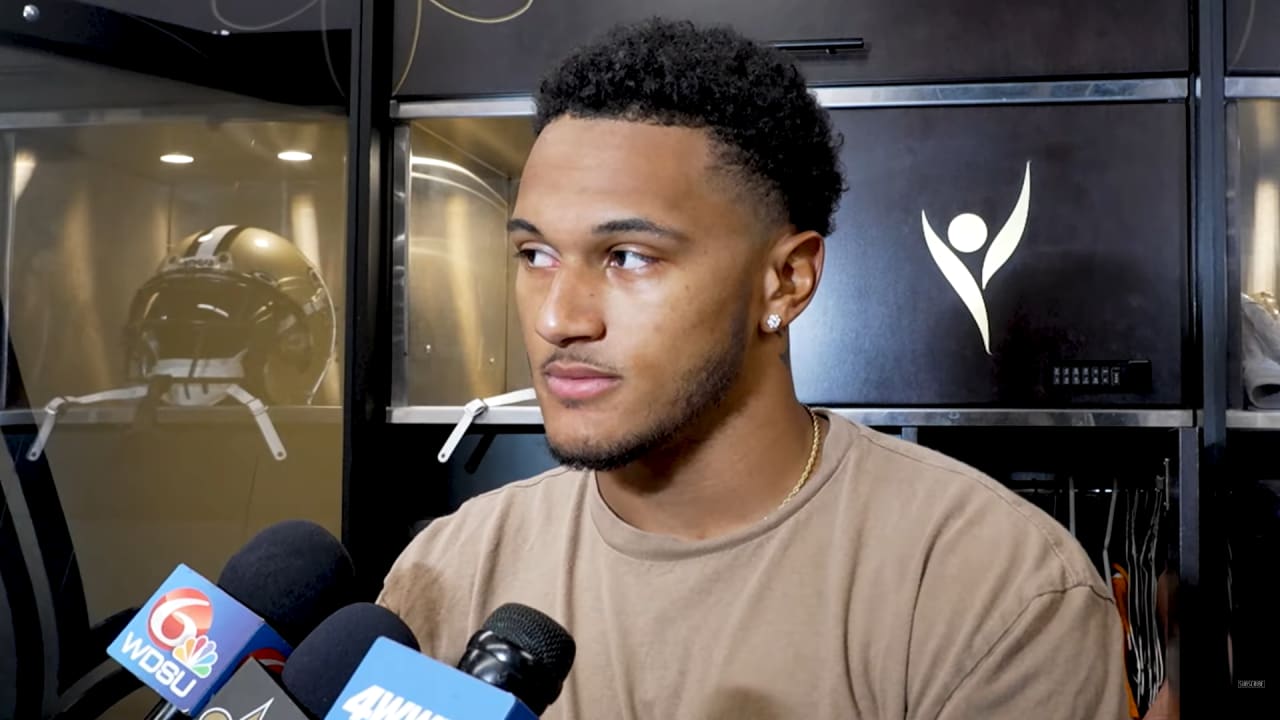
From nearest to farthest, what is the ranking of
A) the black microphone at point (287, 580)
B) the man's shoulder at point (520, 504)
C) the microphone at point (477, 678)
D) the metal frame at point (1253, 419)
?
the microphone at point (477, 678), the black microphone at point (287, 580), the man's shoulder at point (520, 504), the metal frame at point (1253, 419)

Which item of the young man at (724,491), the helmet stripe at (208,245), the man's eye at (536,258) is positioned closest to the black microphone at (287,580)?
the young man at (724,491)


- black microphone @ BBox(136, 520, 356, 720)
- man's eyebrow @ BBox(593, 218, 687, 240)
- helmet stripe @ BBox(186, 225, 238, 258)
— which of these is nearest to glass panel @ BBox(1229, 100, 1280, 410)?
man's eyebrow @ BBox(593, 218, 687, 240)

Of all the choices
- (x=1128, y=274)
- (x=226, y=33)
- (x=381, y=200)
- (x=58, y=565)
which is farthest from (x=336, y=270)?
(x=1128, y=274)

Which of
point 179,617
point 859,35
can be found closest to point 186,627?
point 179,617

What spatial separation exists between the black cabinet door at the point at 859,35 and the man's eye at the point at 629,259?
0.94m

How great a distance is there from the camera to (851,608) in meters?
0.86

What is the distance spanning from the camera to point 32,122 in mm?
1766

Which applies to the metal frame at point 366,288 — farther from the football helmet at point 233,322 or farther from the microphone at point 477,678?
the microphone at point 477,678

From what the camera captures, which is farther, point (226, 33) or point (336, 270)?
point (336, 270)

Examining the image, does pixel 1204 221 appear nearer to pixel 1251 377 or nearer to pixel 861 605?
pixel 1251 377

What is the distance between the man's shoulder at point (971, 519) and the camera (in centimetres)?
84

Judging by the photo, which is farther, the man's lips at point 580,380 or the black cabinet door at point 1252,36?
the black cabinet door at point 1252,36

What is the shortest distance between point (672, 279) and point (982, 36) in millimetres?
1043

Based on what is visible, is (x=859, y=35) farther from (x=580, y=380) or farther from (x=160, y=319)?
(x=160, y=319)
